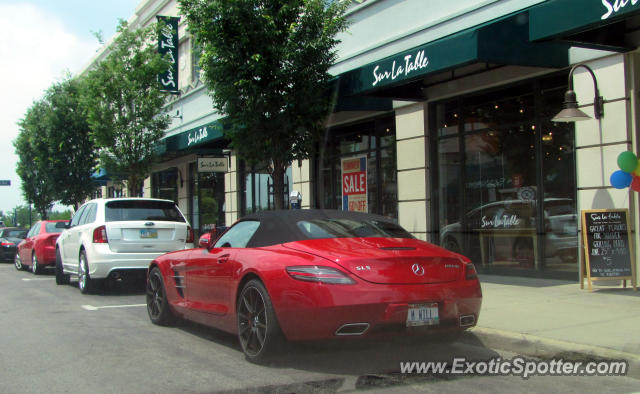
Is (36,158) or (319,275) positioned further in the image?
(36,158)

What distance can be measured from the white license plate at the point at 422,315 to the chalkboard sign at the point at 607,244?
4964 millimetres

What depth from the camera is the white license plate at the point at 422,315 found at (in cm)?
484

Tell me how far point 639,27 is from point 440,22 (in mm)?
4029

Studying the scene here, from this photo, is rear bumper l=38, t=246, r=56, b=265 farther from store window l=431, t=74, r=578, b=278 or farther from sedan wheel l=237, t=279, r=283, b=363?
sedan wheel l=237, t=279, r=283, b=363

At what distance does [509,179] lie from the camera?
1116 cm

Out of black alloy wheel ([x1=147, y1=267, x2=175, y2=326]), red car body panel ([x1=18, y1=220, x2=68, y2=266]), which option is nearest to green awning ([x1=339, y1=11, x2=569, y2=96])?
black alloy wheel ([x1=147, y1=267, x2=175, y2=326])

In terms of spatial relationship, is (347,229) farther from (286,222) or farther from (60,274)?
(60,274)

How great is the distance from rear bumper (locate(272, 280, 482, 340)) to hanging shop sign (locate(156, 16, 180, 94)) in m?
17.6

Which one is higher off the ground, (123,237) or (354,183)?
(354,183)

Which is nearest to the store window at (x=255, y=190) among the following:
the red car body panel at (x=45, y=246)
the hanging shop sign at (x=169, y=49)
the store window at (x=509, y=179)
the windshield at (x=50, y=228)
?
the hanging shop sign at (x=169, y=49)

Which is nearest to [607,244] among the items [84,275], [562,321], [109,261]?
[562,321]

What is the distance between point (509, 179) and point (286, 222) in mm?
6589

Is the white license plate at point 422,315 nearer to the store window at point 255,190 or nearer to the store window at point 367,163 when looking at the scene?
the store window at point 367,163

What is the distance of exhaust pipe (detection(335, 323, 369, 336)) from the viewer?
186 inches
